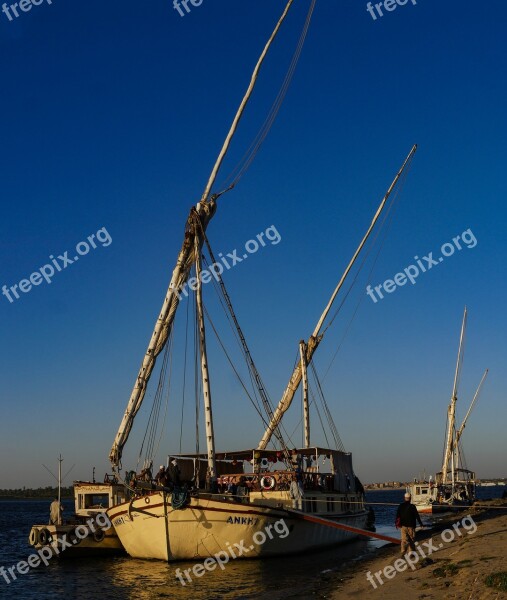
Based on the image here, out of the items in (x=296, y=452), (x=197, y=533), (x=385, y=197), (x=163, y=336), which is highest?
(x=385, y=197)

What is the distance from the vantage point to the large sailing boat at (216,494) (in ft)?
109

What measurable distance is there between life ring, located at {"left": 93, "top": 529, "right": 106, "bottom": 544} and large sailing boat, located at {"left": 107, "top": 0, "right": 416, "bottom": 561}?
305 centimetres

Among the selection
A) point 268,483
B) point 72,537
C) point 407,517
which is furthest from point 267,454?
point 407,517

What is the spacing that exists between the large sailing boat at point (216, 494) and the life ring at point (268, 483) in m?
0.06

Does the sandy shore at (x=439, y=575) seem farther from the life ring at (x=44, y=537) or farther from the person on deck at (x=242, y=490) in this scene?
the life ring at (x=44, y=537)

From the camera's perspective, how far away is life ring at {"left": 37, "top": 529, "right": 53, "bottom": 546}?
132 ft

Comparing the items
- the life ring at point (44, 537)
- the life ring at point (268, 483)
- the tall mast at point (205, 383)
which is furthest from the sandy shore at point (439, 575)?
the life ring at point (44, 537)

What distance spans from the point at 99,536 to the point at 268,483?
10.5m

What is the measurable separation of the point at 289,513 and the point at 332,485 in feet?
32.9

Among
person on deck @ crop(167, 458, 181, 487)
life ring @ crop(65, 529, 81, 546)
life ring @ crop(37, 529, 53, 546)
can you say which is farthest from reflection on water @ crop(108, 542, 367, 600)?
life ring @ crop(37, 529, 53, 546)

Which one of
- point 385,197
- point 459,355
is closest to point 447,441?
point 459,355

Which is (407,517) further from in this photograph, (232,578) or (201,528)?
(201,528)

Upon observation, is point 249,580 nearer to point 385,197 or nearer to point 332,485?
point 332,485

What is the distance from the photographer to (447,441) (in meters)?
89.4
